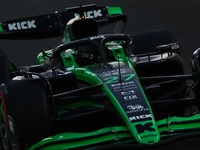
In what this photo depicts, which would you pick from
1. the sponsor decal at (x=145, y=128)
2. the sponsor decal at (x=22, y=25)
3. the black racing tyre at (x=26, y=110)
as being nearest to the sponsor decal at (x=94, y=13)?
the sponsor decal at (x=22, y=25)

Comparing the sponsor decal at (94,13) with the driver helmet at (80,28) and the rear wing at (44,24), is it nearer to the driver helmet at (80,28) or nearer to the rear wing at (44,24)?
the rear wing at (44,24)

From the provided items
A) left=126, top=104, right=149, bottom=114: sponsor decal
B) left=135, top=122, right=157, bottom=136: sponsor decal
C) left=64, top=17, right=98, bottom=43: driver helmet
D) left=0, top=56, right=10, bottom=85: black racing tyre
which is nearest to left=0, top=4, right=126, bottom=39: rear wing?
left=64, top=17, right=98, bottom=43: driver helmet

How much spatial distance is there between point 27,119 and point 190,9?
816cm

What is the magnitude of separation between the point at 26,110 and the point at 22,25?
317 cm

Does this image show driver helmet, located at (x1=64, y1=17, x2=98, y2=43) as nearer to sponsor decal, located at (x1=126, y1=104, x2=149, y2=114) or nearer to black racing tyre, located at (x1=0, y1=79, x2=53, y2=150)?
black racing tyre, located at (x1=0, y1=79, x2=53, y2=150)

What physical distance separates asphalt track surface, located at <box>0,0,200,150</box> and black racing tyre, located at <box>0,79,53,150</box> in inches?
227

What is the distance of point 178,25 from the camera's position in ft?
34.3

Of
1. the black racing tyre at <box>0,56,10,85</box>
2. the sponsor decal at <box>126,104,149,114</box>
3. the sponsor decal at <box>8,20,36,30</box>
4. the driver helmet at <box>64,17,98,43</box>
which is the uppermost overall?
the sponsor decal at <box>8,20,36,30</box>

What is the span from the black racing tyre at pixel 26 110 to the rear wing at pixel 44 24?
2.87 metres

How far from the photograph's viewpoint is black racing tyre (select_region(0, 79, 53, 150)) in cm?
360

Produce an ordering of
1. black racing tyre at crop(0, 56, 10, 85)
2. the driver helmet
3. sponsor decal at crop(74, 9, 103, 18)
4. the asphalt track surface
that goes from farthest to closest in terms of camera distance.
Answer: the asphalt track surface → sponsor decal at crop(74, 9, 103, 18) → the driver helmet → black racing tyre at crop(0, 56, 10, 85)

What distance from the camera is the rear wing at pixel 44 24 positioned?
21.1ft

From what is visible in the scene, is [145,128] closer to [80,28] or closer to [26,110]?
[26,110]

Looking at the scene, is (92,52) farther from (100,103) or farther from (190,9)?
(190,9)
